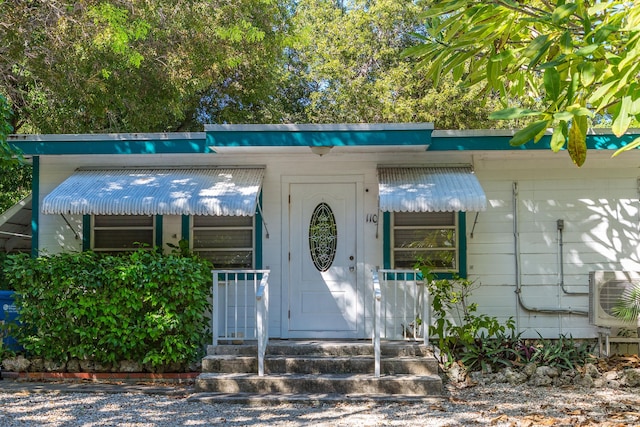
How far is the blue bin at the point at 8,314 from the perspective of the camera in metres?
7.92

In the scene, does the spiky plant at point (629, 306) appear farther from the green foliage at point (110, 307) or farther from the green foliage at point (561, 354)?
the green foliage at point (110, 307)

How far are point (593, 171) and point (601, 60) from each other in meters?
5.19

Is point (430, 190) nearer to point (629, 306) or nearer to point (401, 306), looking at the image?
point (401, 306)

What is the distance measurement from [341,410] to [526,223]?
3.61 metres

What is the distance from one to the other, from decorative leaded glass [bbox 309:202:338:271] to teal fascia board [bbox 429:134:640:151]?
5.09ft

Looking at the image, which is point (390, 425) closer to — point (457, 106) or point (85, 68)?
point (85, 68)

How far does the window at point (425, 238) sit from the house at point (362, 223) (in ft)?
0.04

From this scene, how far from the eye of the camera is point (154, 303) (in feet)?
24.3

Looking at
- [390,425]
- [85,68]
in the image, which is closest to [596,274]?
[390,425]

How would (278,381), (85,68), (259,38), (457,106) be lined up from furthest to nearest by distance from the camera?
(457,106), (259,38), (85,68), (278,381)

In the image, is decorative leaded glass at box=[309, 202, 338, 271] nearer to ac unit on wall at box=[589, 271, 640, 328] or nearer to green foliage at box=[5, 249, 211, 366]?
green foliage at box=[5, 249, 211, 366]

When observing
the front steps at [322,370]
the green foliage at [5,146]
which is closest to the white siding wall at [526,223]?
the front steps at [322,370]

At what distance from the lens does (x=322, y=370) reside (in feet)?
24.0

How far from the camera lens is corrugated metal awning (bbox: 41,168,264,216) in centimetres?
777
